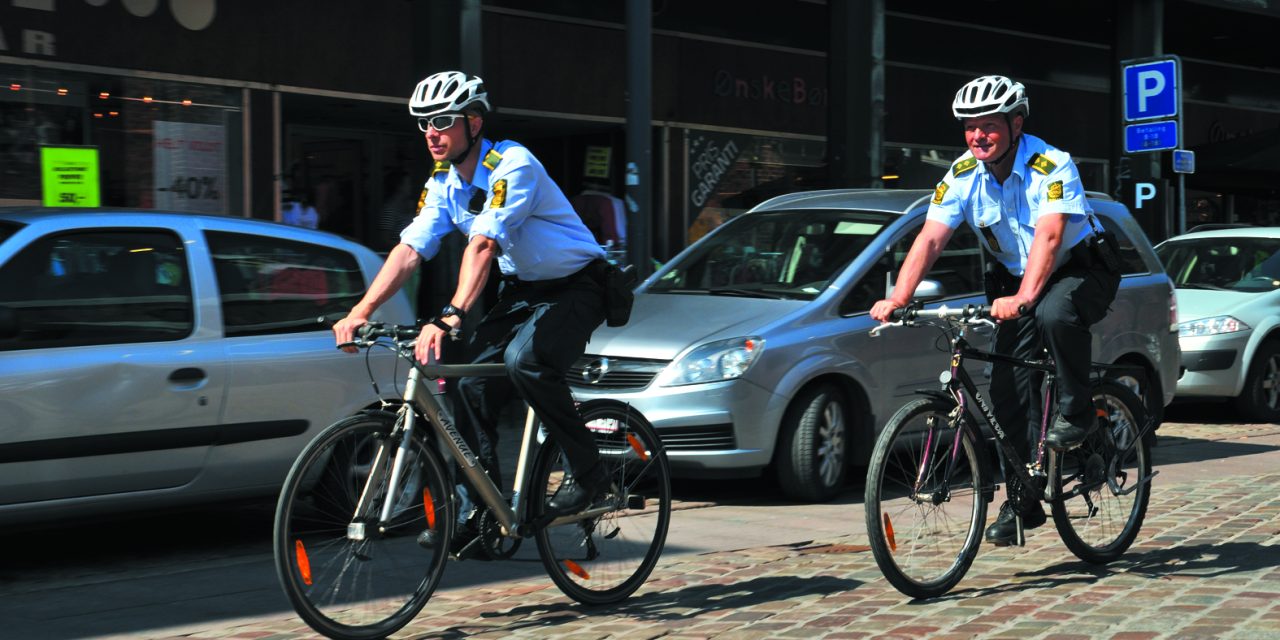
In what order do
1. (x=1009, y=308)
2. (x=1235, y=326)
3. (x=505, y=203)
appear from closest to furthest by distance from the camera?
(x=505, y=203) < (x=1009, y=308) < (x=1235, y=326)

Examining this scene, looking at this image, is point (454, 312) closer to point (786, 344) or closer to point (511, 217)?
point (511, 217)

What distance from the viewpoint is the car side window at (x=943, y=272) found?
8.40 metres

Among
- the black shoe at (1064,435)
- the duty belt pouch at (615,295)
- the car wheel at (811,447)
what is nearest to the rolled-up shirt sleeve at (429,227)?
the duty belt pouch at (615,295)

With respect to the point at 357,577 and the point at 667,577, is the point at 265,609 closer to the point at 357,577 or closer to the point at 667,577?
the point at 357,577

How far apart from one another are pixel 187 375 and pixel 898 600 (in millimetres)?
2869

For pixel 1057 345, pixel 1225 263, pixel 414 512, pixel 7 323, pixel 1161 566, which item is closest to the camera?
pixel 414 512

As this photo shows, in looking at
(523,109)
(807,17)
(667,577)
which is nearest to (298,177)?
(523,109)

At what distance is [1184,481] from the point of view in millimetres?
8672

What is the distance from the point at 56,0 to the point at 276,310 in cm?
679

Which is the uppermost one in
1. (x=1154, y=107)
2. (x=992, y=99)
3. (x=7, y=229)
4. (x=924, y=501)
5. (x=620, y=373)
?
(x=1154, y=107)

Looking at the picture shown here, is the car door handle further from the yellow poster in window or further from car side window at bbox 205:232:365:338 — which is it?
the yellow poster in window

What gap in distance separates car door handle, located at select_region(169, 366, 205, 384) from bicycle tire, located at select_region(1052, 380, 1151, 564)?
10.9 feet

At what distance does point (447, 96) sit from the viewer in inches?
200

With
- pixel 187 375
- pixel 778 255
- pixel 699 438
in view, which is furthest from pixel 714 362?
pixel 187 375
